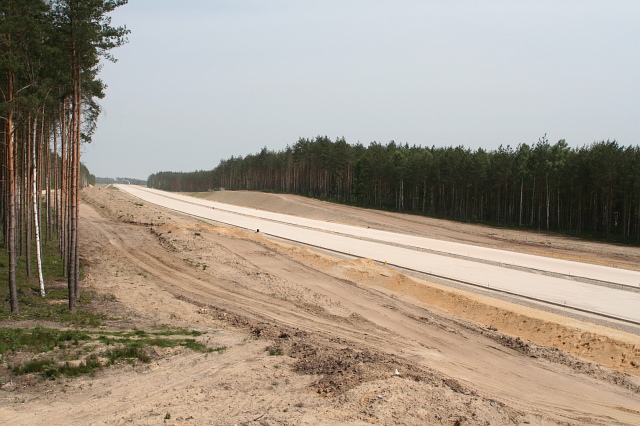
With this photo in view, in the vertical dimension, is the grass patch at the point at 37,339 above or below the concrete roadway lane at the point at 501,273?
above

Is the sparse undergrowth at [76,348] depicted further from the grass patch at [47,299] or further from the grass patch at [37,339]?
the grass patch at [47,299]

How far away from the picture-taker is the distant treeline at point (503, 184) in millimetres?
51719

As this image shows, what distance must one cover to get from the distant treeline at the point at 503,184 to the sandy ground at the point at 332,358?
114 ft

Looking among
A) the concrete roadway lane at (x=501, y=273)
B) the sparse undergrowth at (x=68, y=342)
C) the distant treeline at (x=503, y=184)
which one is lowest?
the concrete roadway lane at (x=501, y=273)

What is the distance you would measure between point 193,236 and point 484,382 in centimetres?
2831

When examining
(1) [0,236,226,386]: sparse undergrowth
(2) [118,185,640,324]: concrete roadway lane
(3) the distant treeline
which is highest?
(3) the distant treeline

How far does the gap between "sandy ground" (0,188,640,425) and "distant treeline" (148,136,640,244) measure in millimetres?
34754

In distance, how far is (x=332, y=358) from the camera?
38.6ft

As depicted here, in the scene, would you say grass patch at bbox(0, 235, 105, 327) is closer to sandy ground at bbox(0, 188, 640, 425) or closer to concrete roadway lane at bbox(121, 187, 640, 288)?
sandy ground at bbox(0, 188, 640, 425)

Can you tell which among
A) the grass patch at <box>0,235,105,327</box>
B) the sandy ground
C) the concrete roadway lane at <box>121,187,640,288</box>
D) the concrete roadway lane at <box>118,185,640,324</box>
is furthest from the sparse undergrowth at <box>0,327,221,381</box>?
the concrete roadway lane at <box>121,187,640,288</box>

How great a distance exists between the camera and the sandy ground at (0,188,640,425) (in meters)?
8.95

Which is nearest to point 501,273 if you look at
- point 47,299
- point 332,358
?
point 332,358

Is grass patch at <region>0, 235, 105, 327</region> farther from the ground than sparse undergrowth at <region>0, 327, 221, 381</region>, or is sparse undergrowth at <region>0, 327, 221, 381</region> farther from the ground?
sparse undergrowth at <region>0, 327, 221, 381</region>

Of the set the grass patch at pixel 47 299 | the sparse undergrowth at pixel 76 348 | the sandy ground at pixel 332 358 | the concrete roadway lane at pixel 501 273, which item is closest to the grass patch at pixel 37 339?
the sparse undergrowth at pixel 76 348
